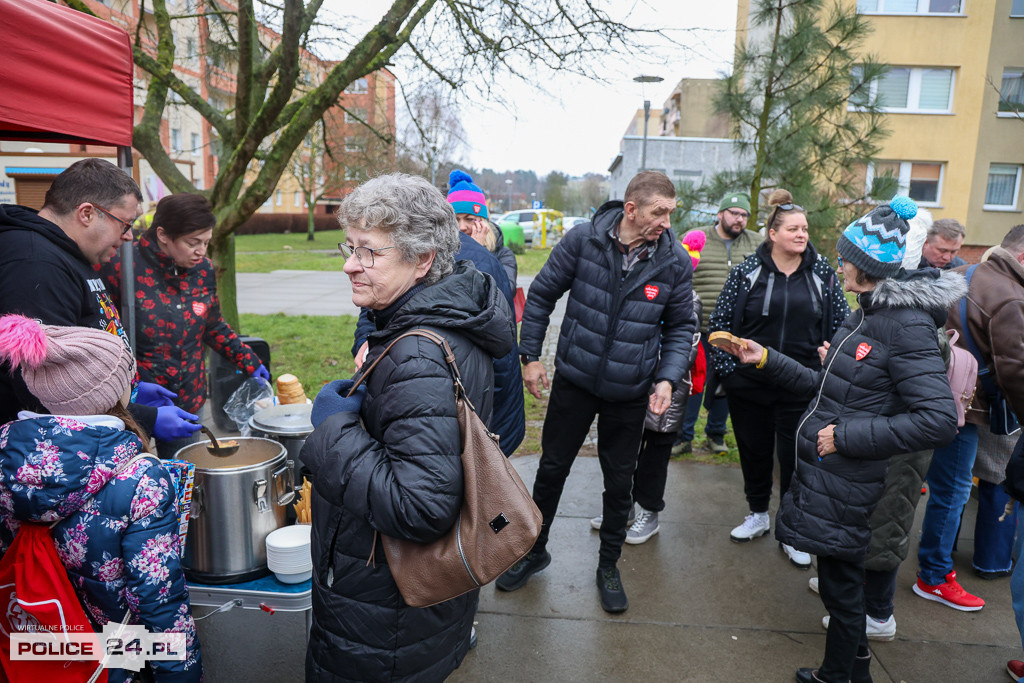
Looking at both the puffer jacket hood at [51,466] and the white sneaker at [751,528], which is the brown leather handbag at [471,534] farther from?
the white sneaker at [751,528]

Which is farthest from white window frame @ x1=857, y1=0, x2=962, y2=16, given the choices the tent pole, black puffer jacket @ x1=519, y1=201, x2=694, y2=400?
the tent pole

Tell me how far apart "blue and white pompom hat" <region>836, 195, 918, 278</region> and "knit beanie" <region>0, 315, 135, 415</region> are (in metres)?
2.50

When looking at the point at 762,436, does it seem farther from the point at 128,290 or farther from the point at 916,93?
the point at 916,93

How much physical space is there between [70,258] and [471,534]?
1883mm

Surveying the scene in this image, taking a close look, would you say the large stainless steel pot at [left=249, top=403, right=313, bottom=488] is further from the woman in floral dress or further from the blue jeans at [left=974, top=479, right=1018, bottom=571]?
the blue jeans at [left=974, top=479, right=1018, bottom=571]

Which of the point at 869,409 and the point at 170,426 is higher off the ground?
the point at 869,409

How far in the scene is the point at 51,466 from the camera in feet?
5.67

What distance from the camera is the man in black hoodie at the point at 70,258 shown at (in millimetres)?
2252

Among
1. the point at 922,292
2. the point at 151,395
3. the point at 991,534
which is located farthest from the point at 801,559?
the point at 151,395

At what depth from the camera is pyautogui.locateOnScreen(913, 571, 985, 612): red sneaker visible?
349cm

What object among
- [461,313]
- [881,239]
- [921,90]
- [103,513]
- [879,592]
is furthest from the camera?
[921,90]

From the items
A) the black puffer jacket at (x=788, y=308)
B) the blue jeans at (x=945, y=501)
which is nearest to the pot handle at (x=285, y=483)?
the black puffer jacket at (x=788, y=308)

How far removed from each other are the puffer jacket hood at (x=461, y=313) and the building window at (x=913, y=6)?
2482 centimetres

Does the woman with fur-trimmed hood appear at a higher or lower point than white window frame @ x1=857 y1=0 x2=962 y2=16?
lower
